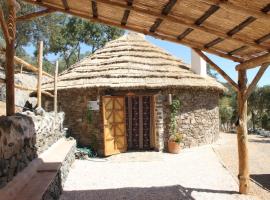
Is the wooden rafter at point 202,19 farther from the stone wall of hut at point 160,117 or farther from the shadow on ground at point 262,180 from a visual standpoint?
the stone wall of hut at point 160,117

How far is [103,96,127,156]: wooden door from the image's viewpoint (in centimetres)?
1202

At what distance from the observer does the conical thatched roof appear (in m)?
12.3

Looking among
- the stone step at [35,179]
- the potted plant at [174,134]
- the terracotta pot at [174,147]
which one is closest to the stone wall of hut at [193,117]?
the potted plant at [174,134]

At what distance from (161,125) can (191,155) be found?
163 centimetres

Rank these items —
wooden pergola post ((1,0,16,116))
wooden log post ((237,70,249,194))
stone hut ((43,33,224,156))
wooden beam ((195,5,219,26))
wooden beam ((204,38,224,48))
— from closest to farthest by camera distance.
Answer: wooden beam ((195,5,219,26)), wooden pergola post ((1,0,16,116)), wooden beam ((204,38,224,48)), wooden log post ((237,70,249,194)), stone hut ((43,33,224,156))

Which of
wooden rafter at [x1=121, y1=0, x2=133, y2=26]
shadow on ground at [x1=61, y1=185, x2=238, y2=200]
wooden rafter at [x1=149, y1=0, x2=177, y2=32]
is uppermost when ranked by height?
wooden rafter at [x1=121, y1=0, x2=133, y2=26]

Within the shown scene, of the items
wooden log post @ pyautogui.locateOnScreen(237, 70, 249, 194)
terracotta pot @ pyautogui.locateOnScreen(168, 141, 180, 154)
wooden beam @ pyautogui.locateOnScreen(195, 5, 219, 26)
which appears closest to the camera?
wooden beam @ pyautogui.locateOnScreen(195, 5, 219, 26)

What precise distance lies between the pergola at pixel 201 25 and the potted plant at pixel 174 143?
527 centimetres

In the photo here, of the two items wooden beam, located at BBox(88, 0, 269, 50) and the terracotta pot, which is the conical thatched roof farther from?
wooden beam, located at BBox(88, 0, 269, 50)

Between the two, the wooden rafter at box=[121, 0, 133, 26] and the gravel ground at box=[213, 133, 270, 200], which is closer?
the wooden rafter at box=[121, 0, 133, 26]

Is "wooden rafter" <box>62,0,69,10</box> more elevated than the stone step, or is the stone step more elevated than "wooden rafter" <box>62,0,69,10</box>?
"wooden rafter" <box>62,0,69,10</box>

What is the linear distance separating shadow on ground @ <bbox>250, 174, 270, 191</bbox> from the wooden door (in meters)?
5.23

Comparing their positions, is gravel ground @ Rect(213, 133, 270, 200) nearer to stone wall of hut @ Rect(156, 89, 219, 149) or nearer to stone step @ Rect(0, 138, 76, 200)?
stone wall of hut @ Rect(156, 89, 219, 149)

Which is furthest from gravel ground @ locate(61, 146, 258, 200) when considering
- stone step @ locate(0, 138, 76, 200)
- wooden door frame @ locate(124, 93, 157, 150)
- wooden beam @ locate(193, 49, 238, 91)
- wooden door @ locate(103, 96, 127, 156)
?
wooden beam @ locate(193, 49, 238, 91)
